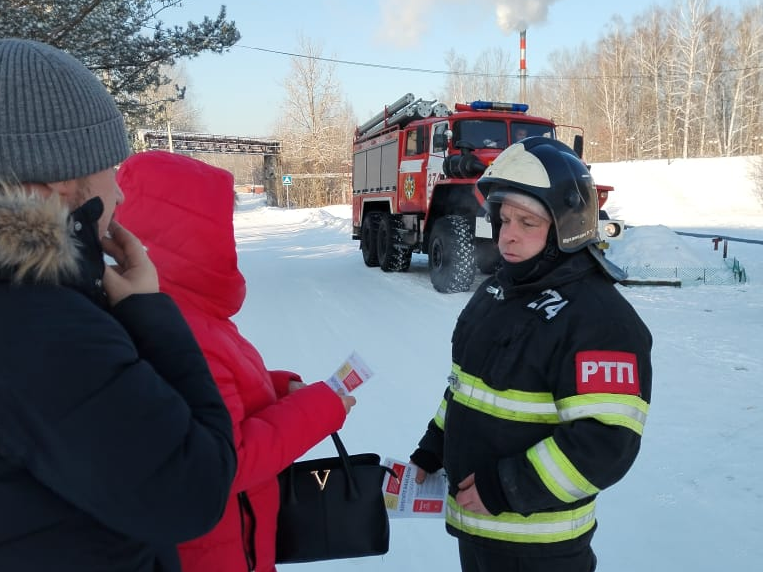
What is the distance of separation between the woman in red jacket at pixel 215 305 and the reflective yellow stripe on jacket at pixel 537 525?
572 mm

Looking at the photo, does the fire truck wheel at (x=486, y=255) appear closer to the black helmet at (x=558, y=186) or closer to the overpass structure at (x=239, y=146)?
the black helmet at (x=558, y=186)

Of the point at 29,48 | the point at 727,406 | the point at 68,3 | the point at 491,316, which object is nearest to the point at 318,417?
the point at 491,316

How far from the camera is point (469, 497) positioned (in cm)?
155

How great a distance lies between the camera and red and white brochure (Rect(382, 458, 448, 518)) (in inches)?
67.2

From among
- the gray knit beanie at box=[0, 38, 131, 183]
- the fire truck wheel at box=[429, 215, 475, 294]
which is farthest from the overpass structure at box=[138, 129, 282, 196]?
the gray knit beanie at box=[0, 38, 131, 183]

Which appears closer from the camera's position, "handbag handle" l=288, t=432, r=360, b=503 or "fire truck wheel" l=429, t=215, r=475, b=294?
"handbag handle" l=288, t=432, r=360, b=503

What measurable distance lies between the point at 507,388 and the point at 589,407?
224 mm

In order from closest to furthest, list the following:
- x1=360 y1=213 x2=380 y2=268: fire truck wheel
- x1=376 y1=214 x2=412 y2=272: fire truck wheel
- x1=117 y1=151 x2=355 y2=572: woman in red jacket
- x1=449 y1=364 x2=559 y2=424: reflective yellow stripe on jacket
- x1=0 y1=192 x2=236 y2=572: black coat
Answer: x1=0 y1=192 x2=236 y2=572: black coat < x1=117 y1=151 x2=355 y2=572: woman in red jacket < x1=449 y1=364 x2=559 y2=424: reflective yellow stripe on jacket < x1=376 y1=214 x2=412 y2=272: fire truck wheel < x1=360 y1=213 x2=380 y2=268: fire truck wheel

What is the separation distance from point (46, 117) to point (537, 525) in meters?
1.46

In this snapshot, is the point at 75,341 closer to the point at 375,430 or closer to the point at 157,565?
the point at 157,565

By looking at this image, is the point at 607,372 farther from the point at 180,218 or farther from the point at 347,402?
the point at 180,218

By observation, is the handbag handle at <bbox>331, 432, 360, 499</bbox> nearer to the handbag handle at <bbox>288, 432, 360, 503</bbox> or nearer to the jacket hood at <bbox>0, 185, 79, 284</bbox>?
the handbag handle at <bbox>288, 432, 360, 503</bbox>

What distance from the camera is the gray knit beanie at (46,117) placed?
88 centimetres

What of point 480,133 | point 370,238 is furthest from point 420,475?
point 370,238
